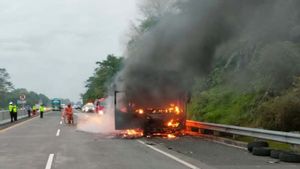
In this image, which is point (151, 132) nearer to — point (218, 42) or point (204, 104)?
point (218, 42)

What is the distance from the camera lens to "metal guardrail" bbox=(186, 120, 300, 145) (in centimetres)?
1289

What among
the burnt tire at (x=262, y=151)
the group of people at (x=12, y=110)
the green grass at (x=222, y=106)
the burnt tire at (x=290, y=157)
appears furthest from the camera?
the group of people at (x=12, y=110)

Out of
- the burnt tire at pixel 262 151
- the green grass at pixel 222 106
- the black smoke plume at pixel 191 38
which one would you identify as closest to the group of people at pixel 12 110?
the green grass at pixel 222 106

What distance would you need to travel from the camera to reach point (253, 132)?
15.4 m

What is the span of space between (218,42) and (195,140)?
403 cm

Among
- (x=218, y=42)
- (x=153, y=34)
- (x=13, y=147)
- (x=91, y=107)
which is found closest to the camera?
(x=13, y=147)

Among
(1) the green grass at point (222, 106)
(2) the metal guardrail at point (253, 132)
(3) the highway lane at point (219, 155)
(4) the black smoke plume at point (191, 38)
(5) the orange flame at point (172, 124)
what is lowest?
(3) the highway lane at point (219, 155)

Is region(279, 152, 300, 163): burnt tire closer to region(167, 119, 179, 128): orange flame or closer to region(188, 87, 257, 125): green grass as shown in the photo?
region(167, 119, 179, 128): orange flame

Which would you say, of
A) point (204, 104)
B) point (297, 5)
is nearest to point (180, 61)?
point (297, 5)

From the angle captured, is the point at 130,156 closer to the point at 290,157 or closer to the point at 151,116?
the point at 290,157

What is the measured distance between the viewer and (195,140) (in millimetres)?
17859

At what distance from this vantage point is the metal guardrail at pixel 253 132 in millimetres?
12889

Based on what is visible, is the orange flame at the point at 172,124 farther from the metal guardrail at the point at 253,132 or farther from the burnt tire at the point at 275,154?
the burnt tire at the point at 275,154

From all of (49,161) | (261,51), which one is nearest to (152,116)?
(261,51)
